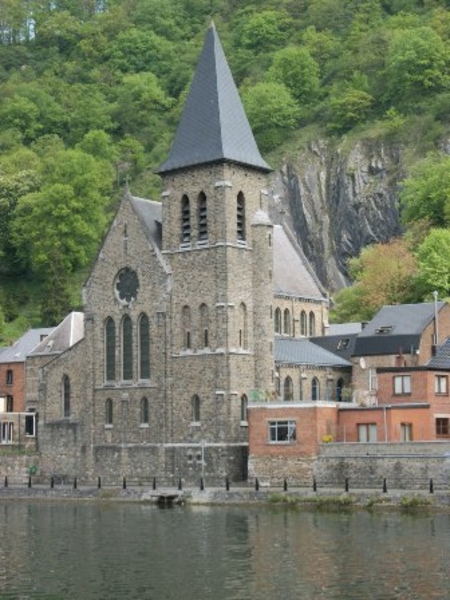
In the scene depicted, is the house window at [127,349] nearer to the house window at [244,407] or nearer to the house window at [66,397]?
the house window at [66,397]

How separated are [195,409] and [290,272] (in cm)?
1494

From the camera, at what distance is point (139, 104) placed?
150 m

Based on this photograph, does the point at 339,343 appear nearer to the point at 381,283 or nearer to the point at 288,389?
the point at 288,389

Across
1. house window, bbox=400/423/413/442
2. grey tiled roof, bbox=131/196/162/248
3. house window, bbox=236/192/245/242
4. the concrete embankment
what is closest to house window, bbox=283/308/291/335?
house window, bbox=236/192/245/242

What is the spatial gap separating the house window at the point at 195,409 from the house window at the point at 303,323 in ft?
42.2

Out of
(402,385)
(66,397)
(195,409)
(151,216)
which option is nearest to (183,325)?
(195,409)

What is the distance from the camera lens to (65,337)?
3100 inches

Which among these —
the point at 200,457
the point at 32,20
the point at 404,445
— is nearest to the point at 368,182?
the point at 200,457

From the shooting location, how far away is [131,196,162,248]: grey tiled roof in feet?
226

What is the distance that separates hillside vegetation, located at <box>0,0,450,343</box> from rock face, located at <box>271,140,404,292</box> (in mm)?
3247

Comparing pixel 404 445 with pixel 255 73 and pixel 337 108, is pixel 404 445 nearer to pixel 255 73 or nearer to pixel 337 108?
pixel 337 108

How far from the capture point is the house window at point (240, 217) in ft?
219

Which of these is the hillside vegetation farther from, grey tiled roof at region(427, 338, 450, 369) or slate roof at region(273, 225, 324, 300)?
grey tiled roof at region(427, 338, 450, 369)

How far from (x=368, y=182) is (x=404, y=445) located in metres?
57.1
